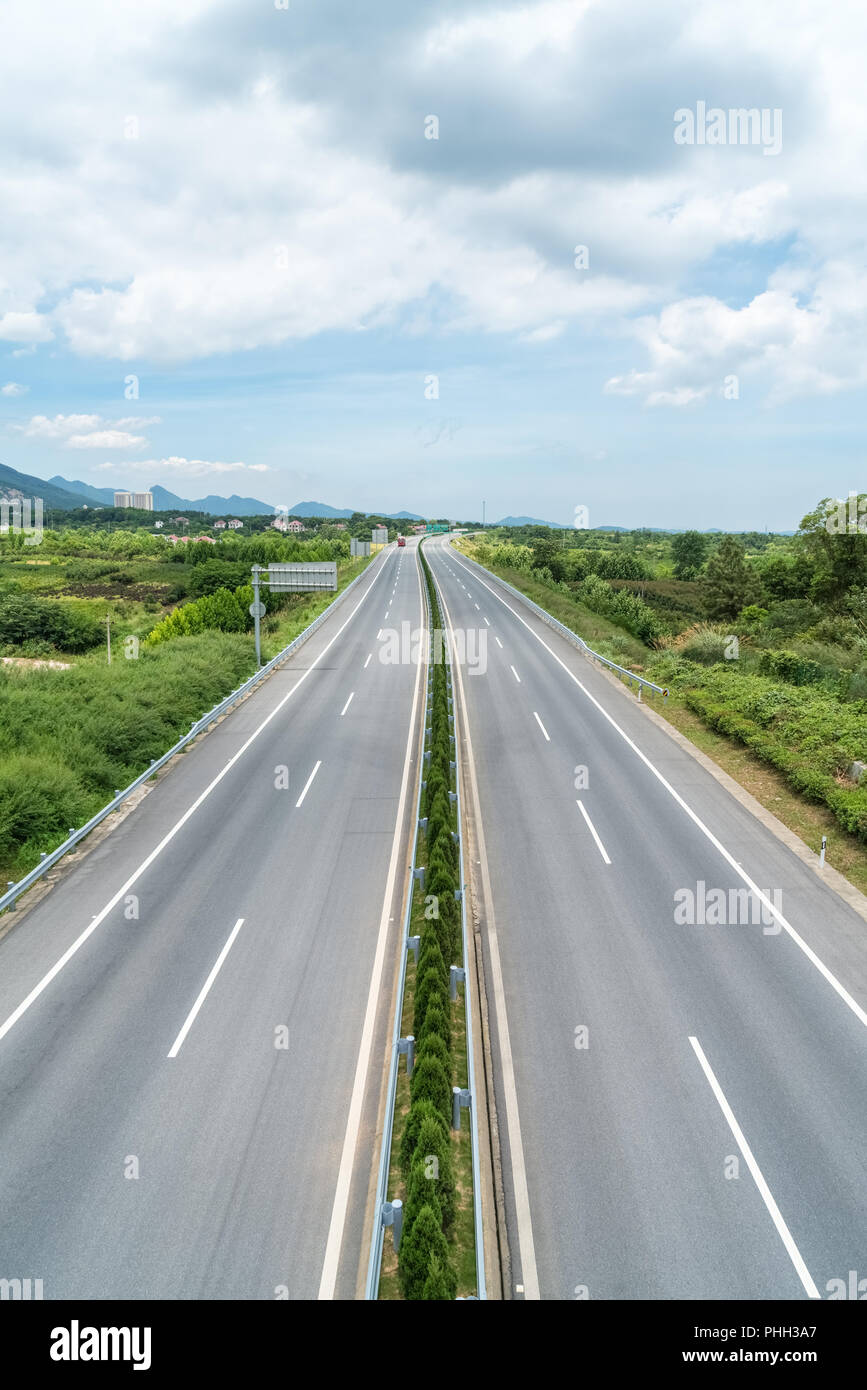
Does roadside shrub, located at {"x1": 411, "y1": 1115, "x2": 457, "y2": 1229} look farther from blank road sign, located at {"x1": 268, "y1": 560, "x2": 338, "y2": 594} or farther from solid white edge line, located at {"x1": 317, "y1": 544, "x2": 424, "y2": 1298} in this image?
blank road sign, located at {"x1": 268, "y1": 560, "x2": 338, "y2": 594}

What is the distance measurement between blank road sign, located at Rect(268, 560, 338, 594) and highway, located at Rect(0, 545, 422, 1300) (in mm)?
18207

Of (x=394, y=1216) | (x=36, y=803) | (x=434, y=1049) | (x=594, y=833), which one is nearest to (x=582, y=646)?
(x=594, y=833)

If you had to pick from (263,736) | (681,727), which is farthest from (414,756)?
(681,727)

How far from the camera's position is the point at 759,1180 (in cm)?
870

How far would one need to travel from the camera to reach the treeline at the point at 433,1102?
7.14 metres

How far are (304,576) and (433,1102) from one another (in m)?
31.3

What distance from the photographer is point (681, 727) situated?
26672 millimetres

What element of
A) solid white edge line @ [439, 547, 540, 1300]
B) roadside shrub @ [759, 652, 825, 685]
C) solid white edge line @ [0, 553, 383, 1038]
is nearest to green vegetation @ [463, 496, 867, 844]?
roadside shrub @ [759, 652, 825, 685]

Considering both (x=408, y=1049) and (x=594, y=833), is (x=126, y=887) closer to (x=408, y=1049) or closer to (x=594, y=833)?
(x=408, y=1049)

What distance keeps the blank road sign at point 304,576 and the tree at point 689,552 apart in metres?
90.8

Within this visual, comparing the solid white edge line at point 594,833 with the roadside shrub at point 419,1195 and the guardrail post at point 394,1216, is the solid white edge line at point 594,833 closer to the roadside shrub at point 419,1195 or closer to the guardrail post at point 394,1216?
the roadside shrub at point 419,1195

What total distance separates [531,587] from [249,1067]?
56685 millimetres

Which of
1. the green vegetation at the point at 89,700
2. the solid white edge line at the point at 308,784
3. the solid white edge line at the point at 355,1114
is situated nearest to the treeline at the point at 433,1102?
the solid white edge line at the point at 355,1114

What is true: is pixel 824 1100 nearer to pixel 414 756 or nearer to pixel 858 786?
pixel 858 786
